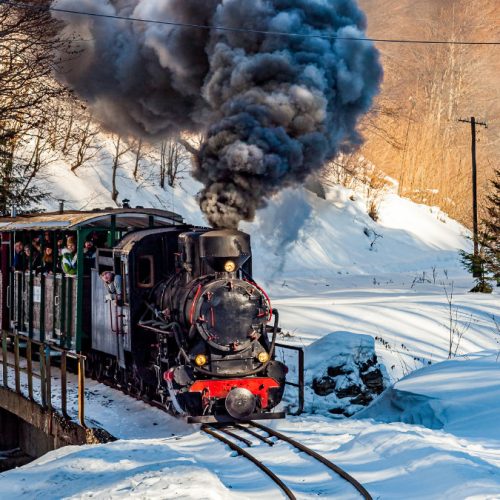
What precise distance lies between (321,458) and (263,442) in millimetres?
1169

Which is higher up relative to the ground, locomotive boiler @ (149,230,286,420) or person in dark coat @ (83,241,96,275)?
person in dark coat @ (83,241,96,275)

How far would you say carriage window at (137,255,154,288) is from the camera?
10.7 meters

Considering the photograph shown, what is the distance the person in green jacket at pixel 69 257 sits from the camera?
12.7m

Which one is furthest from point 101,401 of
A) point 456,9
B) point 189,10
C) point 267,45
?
point 456,9

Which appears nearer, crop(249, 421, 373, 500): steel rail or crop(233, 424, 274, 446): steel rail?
crop(249, 421, 373, 500): steel rail

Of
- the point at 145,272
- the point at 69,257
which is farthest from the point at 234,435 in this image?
the point at 69,257

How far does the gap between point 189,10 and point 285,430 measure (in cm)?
760

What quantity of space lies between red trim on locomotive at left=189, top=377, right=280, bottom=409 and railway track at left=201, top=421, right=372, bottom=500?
1.23 feet

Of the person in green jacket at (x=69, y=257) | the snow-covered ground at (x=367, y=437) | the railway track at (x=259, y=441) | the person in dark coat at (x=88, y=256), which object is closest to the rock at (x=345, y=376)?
the snow-covered ground at (x=367, y=437)

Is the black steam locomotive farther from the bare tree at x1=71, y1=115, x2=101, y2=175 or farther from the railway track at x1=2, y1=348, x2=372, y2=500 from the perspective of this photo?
the bare tree at x1=71, y1=115, x2=101, y2=175

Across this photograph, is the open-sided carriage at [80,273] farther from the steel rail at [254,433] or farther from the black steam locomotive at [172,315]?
the steel rail at [254,433]

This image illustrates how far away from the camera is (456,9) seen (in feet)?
303

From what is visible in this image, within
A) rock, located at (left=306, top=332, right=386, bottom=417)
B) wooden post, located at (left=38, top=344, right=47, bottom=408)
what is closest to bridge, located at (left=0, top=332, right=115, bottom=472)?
wooden post, located at (left=38, top=344, right=47, bottom=408)

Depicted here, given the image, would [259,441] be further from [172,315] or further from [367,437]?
[172,315]
